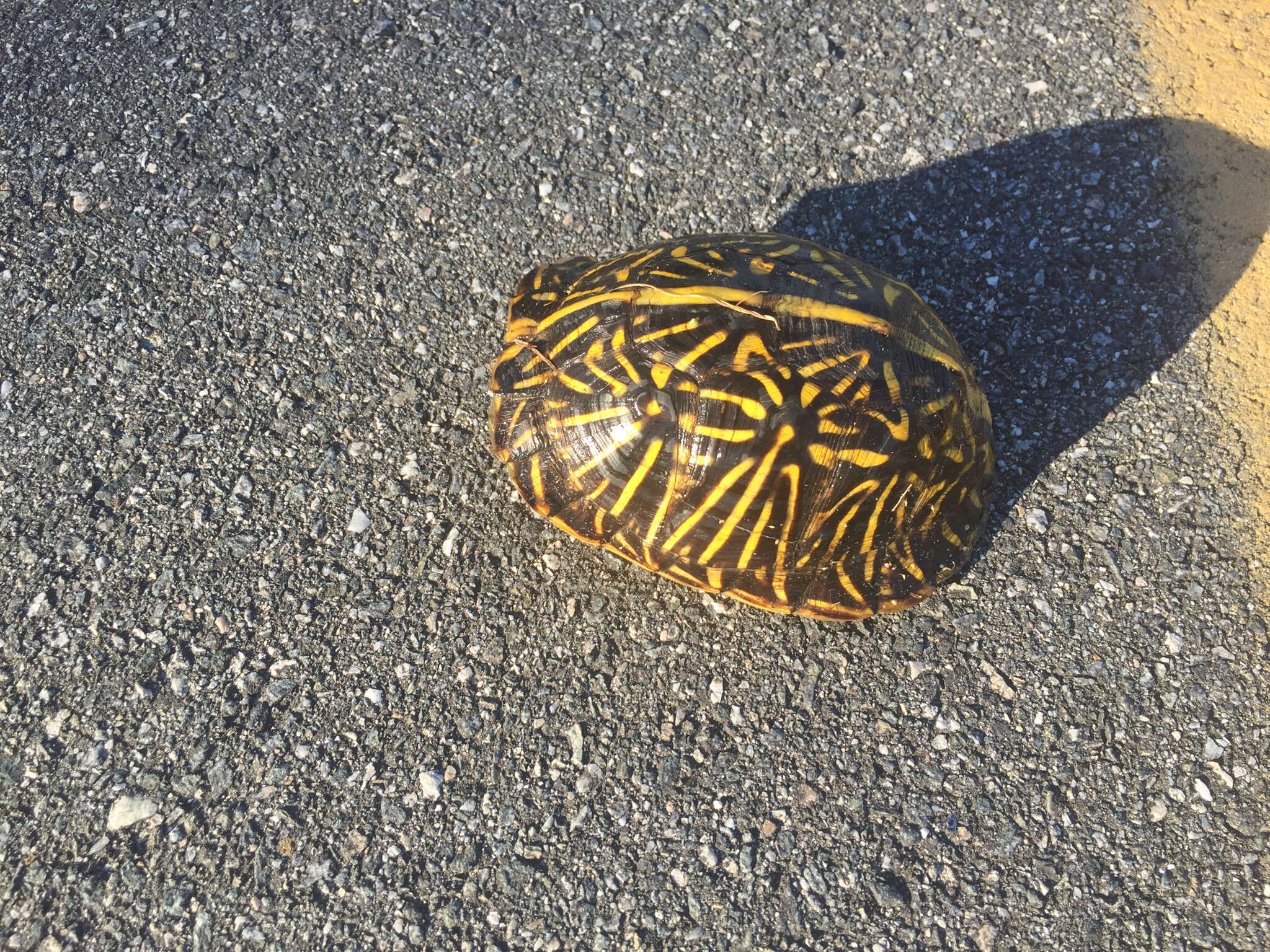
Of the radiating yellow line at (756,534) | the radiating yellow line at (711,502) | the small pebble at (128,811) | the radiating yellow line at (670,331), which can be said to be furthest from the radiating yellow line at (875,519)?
the small pebble at (128,811)

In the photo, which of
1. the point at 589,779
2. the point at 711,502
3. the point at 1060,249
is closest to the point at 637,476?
the point at 711,502

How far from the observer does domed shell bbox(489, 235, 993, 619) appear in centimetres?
263

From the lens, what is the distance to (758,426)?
260cm

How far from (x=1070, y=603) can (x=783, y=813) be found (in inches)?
51.6

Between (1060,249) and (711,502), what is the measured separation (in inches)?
90.6

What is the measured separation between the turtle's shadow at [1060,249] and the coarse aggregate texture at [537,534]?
22 millimetres

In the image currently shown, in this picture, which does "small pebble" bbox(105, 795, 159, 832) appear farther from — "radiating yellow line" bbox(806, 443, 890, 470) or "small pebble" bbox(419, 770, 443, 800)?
"radiating yellow line" bbox(806, 443, 890, 470)

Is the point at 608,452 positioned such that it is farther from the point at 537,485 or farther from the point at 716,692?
the point at 716,692

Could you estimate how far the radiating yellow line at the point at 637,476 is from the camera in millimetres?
2709

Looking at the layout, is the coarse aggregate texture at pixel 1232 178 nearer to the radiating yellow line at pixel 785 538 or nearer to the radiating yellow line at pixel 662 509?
the radiating yellow line at pixel 785 538

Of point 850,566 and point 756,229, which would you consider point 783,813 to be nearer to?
point 850,566

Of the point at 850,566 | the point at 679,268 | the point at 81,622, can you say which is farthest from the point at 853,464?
the point at 81,622

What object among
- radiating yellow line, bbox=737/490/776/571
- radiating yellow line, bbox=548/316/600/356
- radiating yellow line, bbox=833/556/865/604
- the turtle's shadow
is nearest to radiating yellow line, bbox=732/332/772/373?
radiating yellow line, bbox=737/490/776/571

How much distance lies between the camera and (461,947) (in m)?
2.63
